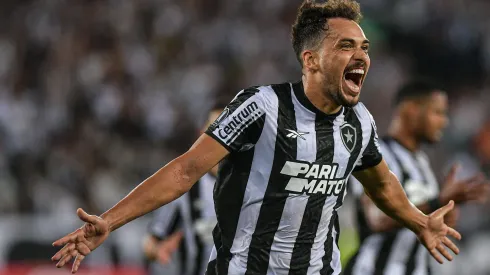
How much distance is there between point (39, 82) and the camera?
1273 centimetres

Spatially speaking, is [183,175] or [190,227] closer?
[183,175]

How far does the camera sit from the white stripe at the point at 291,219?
13.3 feet

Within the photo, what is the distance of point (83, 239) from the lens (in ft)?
11.7

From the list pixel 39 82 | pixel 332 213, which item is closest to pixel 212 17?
pixel 39 82

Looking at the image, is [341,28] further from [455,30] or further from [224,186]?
[455,30]

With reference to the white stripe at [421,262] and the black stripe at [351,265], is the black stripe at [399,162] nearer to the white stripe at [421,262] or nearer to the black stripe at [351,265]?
the white stripe at [421,262]

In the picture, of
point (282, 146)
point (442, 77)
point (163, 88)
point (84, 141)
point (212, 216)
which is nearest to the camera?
point (282, 146)

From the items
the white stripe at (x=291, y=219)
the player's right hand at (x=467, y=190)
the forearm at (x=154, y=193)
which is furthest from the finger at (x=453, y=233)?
the forearm at (x=154, y=193)

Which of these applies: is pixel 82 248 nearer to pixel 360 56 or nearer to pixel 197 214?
pixel 360 56

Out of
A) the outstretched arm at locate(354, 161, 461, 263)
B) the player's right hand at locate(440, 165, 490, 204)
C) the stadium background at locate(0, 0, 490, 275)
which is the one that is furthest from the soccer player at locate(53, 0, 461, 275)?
the stadium background at locate(0, 0, 490, 275)

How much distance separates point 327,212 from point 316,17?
2.81 ft

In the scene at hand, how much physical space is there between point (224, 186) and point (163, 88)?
9.09m

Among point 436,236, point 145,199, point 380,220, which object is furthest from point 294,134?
point 380,220

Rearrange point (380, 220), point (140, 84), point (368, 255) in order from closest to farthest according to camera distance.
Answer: point (380, 220), point (368, 255), point (140, 84)
